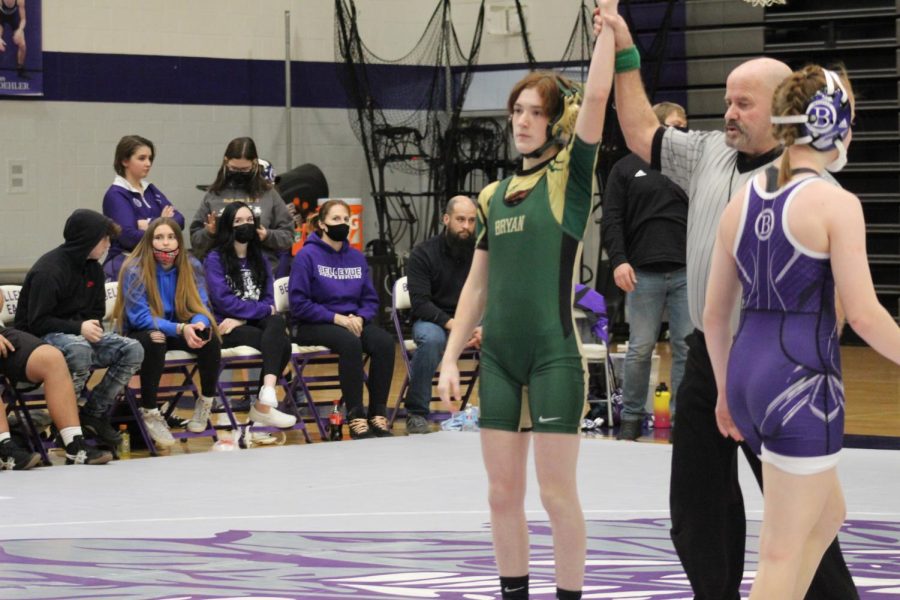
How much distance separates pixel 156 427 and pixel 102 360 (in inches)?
20.8

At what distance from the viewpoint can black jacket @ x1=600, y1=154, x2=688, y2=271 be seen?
7797mm

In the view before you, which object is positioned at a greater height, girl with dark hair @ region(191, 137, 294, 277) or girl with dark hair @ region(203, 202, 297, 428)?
girl with dark hair @ region(191, 137, 294, 277)

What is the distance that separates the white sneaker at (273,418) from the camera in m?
8.17

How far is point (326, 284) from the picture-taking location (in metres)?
8.49

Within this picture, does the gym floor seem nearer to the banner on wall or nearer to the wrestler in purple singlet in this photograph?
the wrestler in purple singlet

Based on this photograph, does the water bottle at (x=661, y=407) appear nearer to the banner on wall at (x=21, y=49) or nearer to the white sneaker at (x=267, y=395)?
the white sneaker at (x=267, y=395)

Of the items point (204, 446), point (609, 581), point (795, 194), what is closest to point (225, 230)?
point (204, 446)

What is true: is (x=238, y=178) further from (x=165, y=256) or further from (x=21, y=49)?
(x=21, y=49)

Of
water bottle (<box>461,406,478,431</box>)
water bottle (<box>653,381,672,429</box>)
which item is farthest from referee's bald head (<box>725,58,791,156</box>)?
water bottle (<box>461,406,478,431</box>)

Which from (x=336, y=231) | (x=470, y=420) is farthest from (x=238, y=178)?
(x=470, y=420)

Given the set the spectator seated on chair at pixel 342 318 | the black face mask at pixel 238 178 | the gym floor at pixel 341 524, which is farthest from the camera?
the black face mask at pixel 238 178

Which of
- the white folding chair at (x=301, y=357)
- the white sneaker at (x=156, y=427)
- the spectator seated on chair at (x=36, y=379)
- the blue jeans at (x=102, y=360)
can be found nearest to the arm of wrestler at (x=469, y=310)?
the spectator seated on chair at (x=36, y=379)

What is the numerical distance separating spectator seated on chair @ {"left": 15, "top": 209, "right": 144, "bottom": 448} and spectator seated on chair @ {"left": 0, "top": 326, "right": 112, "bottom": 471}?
0.60 ft

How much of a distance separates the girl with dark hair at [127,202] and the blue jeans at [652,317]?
268 centimetres
